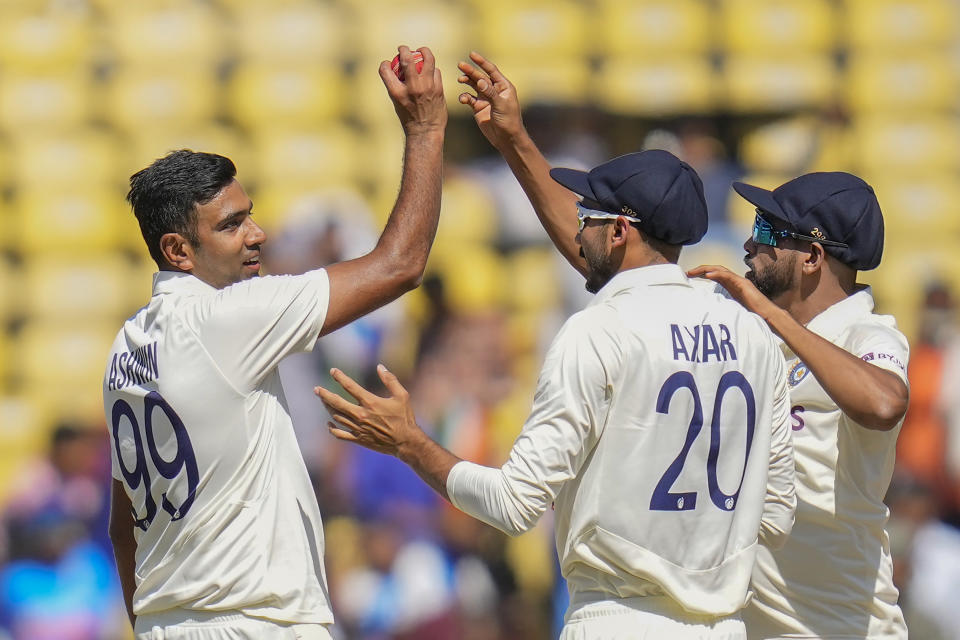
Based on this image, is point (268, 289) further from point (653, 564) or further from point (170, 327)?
point (653, 564)

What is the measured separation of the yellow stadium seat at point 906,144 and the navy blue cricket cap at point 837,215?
5.80 meters

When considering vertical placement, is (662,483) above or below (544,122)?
below

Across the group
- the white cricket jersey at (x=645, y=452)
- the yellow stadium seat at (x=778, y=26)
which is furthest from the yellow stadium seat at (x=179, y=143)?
the white cricket jersey at (x=645, y=452)

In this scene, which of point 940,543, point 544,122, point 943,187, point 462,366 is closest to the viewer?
point 940,543

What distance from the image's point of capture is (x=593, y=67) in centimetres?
935

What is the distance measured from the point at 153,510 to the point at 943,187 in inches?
292

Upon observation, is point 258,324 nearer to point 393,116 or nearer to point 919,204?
point 393,116

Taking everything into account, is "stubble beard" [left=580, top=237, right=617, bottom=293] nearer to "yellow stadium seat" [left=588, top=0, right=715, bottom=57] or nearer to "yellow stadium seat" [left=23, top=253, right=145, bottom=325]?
"yellow stadium seat" [left=23, top=253, right=145, bottom=325]

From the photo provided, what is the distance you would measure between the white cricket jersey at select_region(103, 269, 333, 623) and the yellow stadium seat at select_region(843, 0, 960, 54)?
7.39 m

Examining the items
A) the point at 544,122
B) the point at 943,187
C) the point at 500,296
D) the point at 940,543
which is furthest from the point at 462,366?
the point at 943,187

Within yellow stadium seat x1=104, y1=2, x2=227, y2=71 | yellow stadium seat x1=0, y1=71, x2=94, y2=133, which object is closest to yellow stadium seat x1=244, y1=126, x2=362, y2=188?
yellow stadium seat x1=104, y1=2, x2=227, y2=71

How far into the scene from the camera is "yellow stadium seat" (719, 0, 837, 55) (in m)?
9.43

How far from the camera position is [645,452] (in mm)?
3031

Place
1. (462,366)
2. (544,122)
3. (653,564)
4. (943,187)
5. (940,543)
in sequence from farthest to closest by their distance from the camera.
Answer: (943,187), (544,122), (462,366), (940,543), (653,564)
